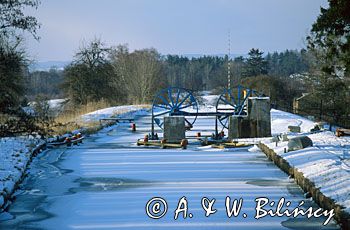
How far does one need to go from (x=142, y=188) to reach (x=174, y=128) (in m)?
7.20

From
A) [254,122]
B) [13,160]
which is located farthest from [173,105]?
[13,160]

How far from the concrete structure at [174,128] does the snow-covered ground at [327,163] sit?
322 centimetres

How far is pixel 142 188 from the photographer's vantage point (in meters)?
8.37

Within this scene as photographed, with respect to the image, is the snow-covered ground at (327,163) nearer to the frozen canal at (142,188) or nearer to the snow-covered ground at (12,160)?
the frozen canal at (142,188)

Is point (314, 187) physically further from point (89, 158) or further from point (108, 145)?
point (108, 145)

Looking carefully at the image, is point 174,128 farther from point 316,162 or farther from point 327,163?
point 327,163

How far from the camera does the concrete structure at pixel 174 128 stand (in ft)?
50.7

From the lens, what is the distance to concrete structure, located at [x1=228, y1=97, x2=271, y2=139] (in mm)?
15664

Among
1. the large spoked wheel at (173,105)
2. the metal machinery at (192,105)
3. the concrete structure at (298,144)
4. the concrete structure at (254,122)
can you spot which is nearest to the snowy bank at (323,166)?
the concrete structure at (298,144)

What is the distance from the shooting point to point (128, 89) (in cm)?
5494

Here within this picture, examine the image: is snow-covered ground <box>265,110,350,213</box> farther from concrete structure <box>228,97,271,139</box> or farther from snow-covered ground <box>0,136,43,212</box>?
snow-covered ground <box>0,136,43,212</box>

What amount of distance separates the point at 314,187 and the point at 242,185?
5.13 ft

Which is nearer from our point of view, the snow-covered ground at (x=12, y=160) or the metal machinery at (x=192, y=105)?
the snow-covered ground at (x=12, y=160)

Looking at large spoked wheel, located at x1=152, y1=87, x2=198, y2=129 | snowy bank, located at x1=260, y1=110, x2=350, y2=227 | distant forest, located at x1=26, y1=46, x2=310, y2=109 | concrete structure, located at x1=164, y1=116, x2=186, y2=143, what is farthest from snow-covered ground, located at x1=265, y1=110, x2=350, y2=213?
distant forest, located at x1=26, y1=46, x2=310, y2=109
